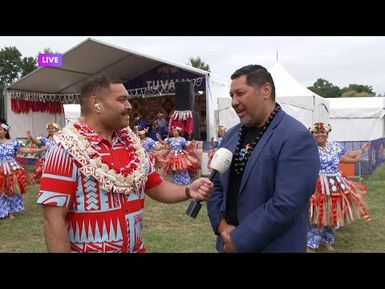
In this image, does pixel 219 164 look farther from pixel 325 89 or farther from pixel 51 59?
pixel 325 89

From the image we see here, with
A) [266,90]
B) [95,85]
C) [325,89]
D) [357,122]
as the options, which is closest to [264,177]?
Answer: [266,90]

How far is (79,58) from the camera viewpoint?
52.9ft

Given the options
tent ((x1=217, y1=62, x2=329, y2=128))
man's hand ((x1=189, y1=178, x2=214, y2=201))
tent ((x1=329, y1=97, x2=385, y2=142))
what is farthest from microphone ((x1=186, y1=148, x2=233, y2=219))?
tent ((x1=329, y1=97, x2=385, y2=142))

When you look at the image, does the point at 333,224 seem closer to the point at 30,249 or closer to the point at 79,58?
the point at 30,249

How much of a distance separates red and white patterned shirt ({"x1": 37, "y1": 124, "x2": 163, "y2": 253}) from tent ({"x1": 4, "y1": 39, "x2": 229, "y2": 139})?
1169 centimetres

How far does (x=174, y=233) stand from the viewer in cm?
666

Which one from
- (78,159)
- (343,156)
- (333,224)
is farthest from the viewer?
(343,156)

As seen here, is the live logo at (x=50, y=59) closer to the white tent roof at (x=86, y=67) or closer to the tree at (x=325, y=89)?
the white tent roof at (x=86, y=67)

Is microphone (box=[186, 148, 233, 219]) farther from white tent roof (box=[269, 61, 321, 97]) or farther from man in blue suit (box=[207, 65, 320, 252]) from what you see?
white tent roof (box=[269, 61, 321, 97])

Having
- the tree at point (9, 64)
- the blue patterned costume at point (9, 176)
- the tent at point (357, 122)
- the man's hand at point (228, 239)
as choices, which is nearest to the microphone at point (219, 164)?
the man's hand at point (228, 239)

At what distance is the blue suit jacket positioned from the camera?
6.74 ft

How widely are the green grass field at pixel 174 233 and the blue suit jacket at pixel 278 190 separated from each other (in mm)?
3614
